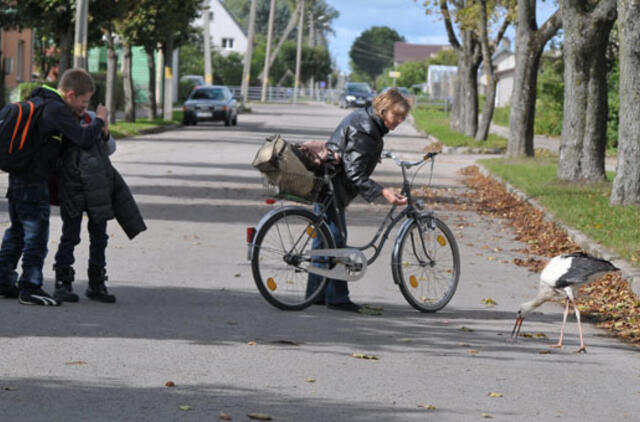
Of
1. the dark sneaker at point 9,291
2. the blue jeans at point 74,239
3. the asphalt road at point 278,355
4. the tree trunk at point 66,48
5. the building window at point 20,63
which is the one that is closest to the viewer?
the asphalt road at point 278,355

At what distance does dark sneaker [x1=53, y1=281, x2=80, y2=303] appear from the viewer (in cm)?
827

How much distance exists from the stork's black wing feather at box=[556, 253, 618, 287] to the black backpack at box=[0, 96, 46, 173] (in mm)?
3722

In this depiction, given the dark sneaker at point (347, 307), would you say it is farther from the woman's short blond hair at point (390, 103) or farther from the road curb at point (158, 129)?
the road curb at point (158, 129)

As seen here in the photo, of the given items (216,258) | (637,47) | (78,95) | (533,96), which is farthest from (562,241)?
(533,96)

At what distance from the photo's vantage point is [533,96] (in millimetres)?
26500

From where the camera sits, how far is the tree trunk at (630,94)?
14805mm

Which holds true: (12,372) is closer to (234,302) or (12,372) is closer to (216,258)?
(234,302)

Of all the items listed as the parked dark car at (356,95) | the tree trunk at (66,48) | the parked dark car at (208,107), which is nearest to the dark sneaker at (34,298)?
the tree trunk at (66,48)

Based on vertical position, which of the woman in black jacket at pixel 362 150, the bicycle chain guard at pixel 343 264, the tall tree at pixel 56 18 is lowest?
the bicycle chain guard at pixel 343 264

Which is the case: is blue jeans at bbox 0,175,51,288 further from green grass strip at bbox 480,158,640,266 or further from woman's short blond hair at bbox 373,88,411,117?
green grass strip at bbox 480,158,640,266

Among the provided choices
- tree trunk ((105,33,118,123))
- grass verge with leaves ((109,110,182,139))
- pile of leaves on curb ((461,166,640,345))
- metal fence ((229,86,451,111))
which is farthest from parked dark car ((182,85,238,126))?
metal fence ((229,86,451,111))

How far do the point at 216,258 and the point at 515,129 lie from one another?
17.0 m

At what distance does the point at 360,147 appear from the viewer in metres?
8.27

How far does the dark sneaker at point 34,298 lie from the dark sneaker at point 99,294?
0.34 metres
